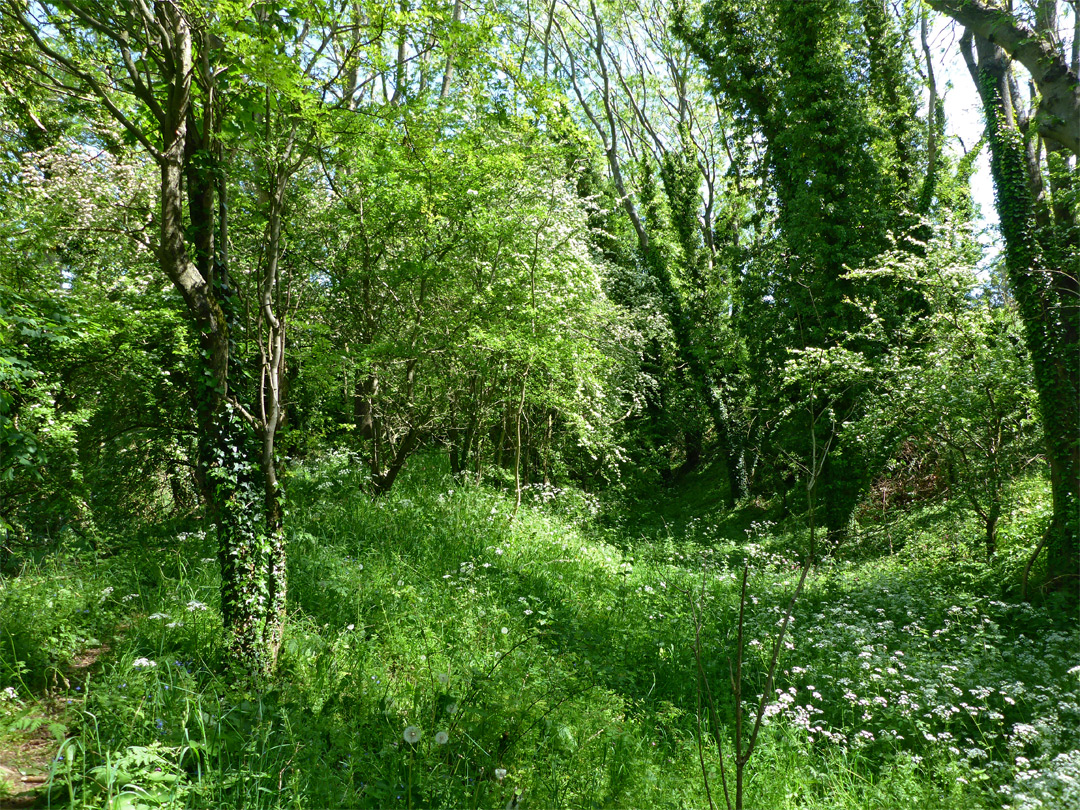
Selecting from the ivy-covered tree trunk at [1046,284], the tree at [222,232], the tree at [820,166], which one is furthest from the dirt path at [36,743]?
the tree at [820,166]

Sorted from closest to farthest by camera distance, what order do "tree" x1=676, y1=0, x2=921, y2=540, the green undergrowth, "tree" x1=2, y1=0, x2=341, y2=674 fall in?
the green undergrowth < "tree" x1=2, y1=0, x2=341, y2=674 < "tree" x1=676, y1=0, x2=921, y2=540

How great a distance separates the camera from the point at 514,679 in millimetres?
3861

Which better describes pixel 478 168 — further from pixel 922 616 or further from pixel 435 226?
pixel 922 616

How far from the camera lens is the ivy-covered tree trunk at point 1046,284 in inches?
273

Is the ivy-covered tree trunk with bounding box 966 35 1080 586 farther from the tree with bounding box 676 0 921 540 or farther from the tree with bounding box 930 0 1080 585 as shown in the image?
the tree with bounding box 676 0 921 540

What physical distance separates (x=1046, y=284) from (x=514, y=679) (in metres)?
7.94

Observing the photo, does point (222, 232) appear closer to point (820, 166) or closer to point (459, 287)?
point (459, 287)

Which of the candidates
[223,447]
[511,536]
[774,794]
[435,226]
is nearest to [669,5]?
[435,226]

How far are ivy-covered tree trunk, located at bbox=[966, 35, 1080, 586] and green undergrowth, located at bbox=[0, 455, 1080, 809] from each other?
0.87 meters

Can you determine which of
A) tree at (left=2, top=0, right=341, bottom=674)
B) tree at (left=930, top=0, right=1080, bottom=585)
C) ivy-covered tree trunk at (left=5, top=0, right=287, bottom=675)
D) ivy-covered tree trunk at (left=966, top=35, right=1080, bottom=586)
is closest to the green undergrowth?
ivy-covered tree trunk at (left=5, top=0, right=287, bottom=675)

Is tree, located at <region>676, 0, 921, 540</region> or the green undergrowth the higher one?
tree, located at <region>676, 0, 921, 540</region>

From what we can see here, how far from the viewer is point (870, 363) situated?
1053 centimetres

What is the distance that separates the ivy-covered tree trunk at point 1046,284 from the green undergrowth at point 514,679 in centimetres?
87

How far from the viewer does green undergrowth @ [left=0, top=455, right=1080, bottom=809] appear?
10.3 ft
